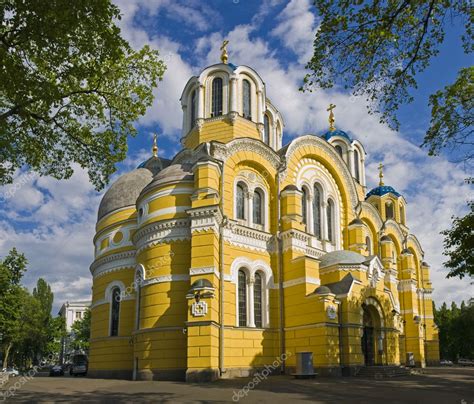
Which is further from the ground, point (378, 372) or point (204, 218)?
point (204, 218)

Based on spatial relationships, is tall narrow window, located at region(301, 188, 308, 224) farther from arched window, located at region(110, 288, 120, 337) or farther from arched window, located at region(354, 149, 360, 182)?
arched window, located at region(110, 288, 120, 337)

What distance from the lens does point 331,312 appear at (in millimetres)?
22750

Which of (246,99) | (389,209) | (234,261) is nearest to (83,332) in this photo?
(389,209)

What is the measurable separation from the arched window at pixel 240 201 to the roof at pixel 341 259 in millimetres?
4908

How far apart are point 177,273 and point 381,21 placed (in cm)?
1513

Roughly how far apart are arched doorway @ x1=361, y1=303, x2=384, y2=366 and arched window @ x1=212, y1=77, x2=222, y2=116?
13.6m

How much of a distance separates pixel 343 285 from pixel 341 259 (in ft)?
5.35

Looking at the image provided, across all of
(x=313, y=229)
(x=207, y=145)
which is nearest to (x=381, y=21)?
(x=207, y=145)

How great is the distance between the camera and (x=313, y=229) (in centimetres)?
2827

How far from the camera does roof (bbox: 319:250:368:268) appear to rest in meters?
25.3

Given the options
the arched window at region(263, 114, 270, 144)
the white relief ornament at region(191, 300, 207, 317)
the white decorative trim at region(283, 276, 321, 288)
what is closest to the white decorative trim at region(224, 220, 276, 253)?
the white decorative trim at region(283, 276, 321, 288)

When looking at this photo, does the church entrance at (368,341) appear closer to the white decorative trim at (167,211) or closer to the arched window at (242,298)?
the arched window at (242,298)

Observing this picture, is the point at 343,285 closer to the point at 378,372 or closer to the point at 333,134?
the point at 378,372

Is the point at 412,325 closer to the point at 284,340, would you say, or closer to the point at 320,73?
the point at 284,340
